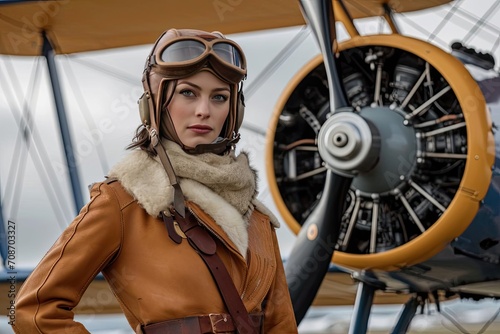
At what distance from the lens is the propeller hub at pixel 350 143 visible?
174 inches

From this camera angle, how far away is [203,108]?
1.71 metres

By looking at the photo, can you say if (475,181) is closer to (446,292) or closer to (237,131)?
(446,292)

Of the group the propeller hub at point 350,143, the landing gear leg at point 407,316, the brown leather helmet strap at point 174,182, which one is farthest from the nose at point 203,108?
the landing gear leg at point 407,316

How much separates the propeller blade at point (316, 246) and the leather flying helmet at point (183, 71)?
2.82 metres

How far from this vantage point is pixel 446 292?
5.25 metres

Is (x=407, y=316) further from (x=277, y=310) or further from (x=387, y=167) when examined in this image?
(x=277, y=310)

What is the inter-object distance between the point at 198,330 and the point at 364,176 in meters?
3.10

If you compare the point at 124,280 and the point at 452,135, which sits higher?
the point at 452,135

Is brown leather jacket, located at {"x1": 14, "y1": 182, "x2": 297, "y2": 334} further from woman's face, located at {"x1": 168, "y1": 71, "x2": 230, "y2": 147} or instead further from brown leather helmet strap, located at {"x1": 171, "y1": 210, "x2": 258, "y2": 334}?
woman's face, located at {"x1": 168, "y1": 71, "x2": 230, "y2": 147}

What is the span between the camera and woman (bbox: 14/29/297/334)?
158 centimetres

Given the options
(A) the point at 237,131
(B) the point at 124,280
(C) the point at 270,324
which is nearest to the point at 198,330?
(B) the point at 124,280

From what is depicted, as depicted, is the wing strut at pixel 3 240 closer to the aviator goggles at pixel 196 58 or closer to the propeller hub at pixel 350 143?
the propeller hub at pixel 350 143

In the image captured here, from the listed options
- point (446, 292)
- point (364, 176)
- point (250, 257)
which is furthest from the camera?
point (446, 292)

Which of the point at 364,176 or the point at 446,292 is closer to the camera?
the point at 364,176
